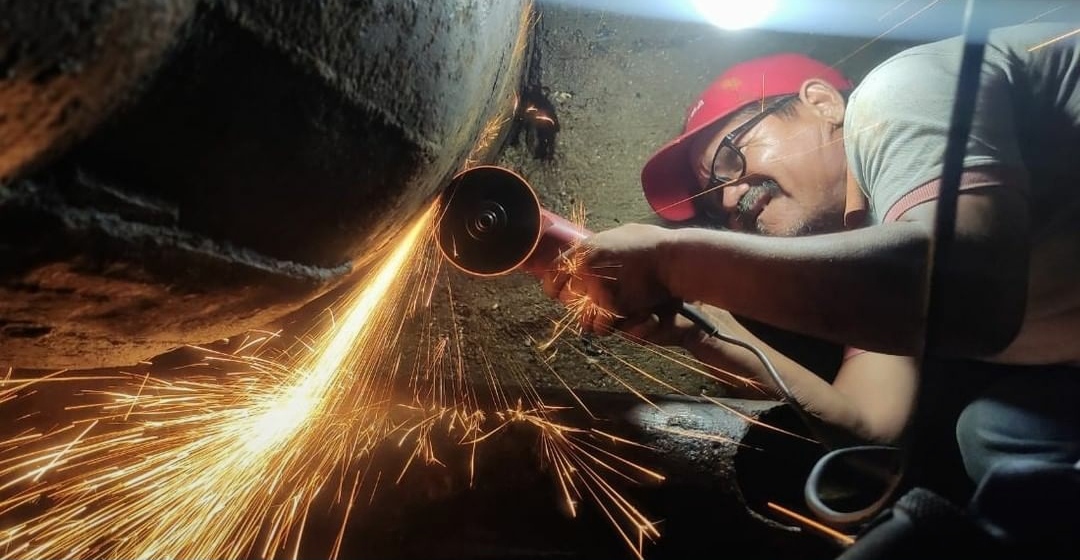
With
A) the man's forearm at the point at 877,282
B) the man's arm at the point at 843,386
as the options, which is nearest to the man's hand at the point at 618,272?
the man's forearm at the point at 877,282

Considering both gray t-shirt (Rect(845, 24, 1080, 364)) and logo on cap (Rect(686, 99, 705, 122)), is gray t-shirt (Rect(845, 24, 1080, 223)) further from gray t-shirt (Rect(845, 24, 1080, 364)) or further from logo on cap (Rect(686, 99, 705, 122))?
logo on cap (Rect(686, 99, 705, 122))

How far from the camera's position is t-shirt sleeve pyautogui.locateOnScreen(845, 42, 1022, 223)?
1.67 m

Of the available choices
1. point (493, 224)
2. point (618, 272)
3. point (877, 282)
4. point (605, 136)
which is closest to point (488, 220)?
point (493, 224)

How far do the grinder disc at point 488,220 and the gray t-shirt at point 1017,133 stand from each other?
1.08m

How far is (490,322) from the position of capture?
10.2 ft

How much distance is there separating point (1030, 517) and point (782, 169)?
6.90ft

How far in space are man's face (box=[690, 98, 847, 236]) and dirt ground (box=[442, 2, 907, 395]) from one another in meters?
0.34

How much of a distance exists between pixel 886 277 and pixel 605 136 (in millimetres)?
1888

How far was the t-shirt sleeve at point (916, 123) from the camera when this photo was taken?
167 centimetres

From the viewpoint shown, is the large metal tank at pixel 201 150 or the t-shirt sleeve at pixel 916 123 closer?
the large metal tank at pixel 201 150

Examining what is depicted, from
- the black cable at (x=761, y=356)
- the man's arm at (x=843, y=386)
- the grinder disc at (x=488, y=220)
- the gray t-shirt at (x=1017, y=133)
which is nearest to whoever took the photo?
the gray t-shirt at (x=1017, y=133)

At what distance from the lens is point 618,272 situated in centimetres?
200

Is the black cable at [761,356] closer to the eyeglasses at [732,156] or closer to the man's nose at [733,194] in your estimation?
the man's nose at [733,194]

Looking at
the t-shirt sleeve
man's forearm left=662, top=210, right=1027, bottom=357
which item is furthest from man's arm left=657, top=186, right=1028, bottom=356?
the t-shirt sleeve
